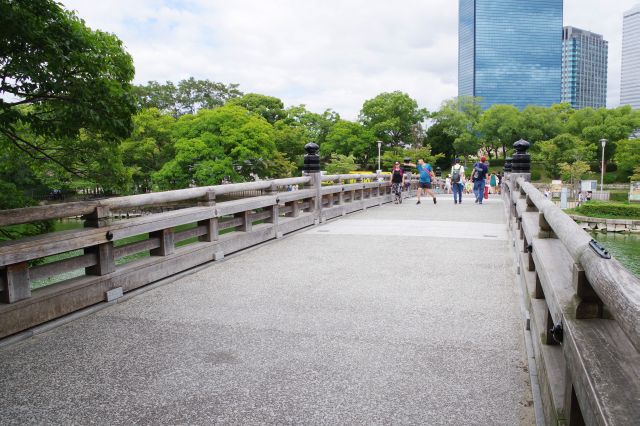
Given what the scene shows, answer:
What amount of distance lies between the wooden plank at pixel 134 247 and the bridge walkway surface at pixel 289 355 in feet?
1.68

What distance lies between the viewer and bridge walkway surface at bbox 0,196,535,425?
2.88m

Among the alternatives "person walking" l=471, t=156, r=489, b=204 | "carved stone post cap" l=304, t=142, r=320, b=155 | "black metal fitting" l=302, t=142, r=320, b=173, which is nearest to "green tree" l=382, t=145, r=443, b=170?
"person walking" l=471, t=156, r=489, b=204

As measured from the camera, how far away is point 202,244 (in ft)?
22.7

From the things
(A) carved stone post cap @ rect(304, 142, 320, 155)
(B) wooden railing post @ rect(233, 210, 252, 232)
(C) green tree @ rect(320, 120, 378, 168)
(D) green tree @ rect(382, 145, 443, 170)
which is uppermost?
(C) green tree @ rect(320, 120, 378, 168)

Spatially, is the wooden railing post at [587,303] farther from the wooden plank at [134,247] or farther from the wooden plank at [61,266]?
the wooden plank at [134,247]

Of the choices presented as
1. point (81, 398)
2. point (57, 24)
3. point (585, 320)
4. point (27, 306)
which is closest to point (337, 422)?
point (585, 320)

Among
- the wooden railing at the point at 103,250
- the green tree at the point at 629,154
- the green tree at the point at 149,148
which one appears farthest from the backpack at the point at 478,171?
the green tree at the point at 629,154

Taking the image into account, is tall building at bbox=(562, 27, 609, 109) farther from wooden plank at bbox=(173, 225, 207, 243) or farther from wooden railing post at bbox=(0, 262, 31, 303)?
wooden railing post at bbox=(0, 262, 31, 303)

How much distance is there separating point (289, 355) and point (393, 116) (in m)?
68.4

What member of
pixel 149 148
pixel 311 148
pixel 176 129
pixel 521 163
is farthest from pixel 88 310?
pixel 149 148

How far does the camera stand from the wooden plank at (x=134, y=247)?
5257 millimetres

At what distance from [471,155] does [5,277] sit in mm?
81607

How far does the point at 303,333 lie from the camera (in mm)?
4180

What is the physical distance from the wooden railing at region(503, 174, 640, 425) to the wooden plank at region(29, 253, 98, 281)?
406cm
